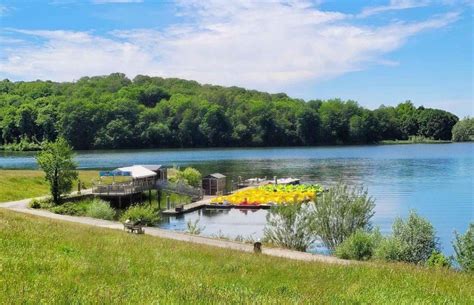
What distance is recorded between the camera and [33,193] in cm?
5269

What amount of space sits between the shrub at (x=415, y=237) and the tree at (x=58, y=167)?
30.2m

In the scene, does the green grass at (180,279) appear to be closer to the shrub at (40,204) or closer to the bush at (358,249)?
the bush at (358,249)

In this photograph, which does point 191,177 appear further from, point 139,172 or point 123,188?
point 123,188

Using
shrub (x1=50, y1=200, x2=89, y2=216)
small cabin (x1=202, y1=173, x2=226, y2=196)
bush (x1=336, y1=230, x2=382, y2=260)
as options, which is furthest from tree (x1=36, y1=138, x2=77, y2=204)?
bush (x1=336, y1=230, x2=382, y2=260)

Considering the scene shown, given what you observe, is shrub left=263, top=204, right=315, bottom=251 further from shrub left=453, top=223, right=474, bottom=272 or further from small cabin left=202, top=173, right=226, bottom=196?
small cabin left=202, top=173, right=226, bottom=196

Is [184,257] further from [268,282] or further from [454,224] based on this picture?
[454,224]

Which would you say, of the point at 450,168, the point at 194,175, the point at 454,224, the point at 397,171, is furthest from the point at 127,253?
the point at 450,168

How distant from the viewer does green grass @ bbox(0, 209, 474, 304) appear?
755 cm

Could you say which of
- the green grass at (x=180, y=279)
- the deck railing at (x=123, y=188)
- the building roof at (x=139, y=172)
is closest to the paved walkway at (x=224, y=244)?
the green grass at (x=180, y=279)

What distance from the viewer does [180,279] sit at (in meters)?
9.64

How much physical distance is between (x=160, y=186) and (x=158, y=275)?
171ft

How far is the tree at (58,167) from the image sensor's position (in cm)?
4584

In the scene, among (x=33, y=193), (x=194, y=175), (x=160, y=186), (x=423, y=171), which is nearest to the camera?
(x=33, y=193)

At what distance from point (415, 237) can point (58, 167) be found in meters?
31.8
